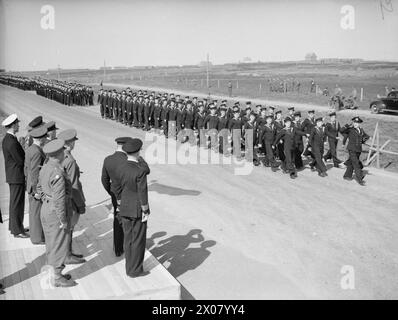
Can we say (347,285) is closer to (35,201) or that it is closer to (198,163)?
(35,201)

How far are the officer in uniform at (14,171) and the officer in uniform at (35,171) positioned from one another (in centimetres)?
45

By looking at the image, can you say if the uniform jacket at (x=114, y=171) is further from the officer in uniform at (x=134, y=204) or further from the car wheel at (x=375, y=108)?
the car wheel at (x=375, y=108)

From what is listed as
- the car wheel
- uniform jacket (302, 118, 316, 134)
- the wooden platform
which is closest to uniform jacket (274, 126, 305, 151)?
uniform jacket (302, 118, 316, 134)

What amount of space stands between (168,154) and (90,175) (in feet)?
11.6

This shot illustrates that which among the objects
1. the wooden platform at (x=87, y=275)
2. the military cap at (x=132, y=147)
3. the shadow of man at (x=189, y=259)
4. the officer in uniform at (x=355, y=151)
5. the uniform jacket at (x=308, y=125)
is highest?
the military cap at (x=132, y=147)

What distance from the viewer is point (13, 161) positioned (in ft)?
23.8

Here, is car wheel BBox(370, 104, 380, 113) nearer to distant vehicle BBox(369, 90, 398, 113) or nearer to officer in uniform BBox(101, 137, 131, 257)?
distant vehicle BBox(369, 90, 398, 113)

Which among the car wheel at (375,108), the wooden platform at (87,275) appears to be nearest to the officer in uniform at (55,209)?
the wooden platform at (87,275)

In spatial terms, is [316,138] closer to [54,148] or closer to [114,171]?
[114,171]

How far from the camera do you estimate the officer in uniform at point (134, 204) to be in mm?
5641

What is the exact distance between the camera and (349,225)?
857 cm

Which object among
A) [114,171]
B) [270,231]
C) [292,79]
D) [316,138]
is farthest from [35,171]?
[292,79]

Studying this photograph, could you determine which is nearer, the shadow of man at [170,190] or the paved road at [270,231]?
the paved road at [270,231]
